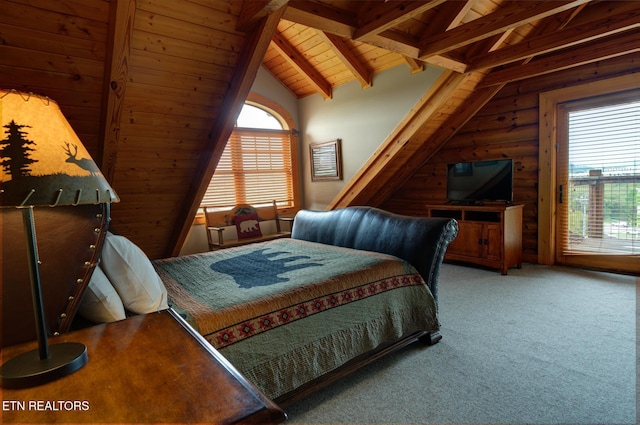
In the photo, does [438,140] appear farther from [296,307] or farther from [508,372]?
[296,307]

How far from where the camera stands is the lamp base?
76 cm

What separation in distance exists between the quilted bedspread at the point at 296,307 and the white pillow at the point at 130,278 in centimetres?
18

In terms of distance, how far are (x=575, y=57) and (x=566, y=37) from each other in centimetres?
62

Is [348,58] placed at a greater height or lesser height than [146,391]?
greater

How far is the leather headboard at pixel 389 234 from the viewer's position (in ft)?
7.50

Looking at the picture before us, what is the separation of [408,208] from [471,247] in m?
1.60

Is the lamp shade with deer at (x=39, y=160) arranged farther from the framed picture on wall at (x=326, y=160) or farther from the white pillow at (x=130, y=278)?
the framed picture on wall at (x=326, y=160)

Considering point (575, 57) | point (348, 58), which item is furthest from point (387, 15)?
point (575, 57)

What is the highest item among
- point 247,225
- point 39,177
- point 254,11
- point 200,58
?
point 254,11

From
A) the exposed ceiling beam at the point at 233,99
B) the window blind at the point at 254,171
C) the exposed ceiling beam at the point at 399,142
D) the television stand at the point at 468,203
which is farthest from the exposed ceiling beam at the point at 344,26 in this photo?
the window blind at the point at 254,171

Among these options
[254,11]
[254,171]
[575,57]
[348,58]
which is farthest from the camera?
[254,171]

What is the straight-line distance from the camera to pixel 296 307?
1732mm

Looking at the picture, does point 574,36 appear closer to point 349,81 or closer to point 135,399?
point 349,81

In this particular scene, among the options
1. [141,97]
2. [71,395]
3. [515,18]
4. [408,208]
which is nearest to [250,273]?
[71,395]
